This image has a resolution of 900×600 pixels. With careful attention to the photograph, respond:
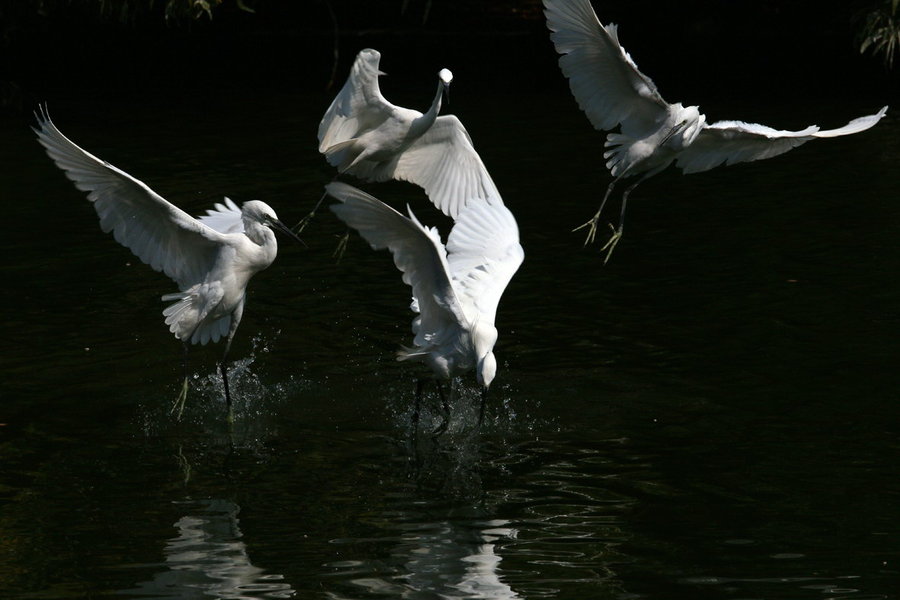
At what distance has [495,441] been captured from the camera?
746 centimetres

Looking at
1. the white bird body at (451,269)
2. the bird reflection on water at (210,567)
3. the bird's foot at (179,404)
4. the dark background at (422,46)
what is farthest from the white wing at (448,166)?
the dark background at (422,46)

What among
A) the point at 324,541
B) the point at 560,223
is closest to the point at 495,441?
the point at 324,541

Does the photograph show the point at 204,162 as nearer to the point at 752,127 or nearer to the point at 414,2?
the point at 752,127

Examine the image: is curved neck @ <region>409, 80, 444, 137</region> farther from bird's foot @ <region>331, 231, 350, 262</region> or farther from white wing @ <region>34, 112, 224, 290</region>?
white wing @ <region>34, 112, 224, 290</region>

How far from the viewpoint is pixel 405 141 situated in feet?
29.6

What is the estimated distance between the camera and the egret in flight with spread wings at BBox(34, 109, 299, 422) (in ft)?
24.4

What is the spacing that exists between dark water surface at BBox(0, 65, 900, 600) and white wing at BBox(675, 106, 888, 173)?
114 cm

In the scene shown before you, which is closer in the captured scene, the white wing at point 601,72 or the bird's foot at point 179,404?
the bird's foot at point 179,404

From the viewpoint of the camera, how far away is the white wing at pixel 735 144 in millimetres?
8477

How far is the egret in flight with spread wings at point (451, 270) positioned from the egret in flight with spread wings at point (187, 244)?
3.31 ft

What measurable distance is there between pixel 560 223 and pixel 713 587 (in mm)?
7113

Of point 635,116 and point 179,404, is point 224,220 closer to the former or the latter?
point 179,404

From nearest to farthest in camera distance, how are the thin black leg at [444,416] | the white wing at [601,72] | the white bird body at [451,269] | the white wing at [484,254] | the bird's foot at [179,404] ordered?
the white bird body at [451,269]
the white wing at [484,254]
the thin black leg at [444,416]
the bird's foot at [179,404]
the white wing at [601,72]

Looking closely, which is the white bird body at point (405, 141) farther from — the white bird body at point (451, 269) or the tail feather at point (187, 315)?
the tail feather at point (187, 315)
